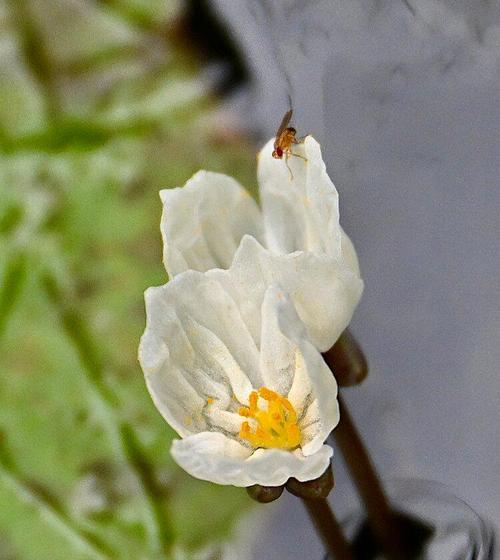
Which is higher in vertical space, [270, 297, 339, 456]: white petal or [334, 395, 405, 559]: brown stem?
[270, 297, 339, 456]: white petal

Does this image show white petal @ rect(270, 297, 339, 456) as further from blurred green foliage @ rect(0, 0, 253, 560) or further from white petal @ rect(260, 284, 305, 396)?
blurred green foliage @ rect(0, 0, 253, 560)

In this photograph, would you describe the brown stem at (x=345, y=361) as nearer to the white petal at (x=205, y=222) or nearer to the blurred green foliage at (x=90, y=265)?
the white petal at (x=205, y=222)

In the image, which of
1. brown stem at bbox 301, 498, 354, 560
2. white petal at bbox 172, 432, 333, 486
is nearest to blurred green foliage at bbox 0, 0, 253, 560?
brown stem at bbox 301, 498, 354, 560

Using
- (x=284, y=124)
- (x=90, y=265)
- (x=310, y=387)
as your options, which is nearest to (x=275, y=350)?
(x=310, y=387)

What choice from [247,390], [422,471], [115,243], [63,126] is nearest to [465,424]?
[422,471]

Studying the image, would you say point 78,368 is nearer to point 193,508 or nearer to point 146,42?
point 193,508

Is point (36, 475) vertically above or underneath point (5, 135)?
underneath

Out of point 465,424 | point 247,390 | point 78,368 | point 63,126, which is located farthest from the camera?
point 63,126
